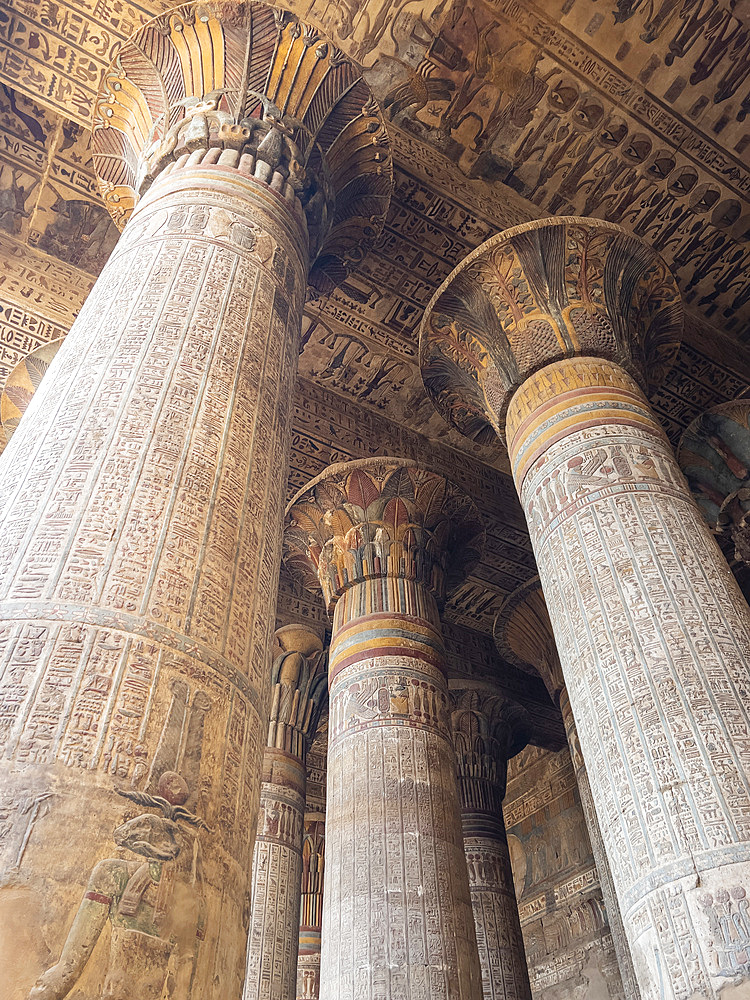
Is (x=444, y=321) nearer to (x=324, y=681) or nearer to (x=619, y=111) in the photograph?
(x=619, y=111)

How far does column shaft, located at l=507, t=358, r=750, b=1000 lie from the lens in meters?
2.56

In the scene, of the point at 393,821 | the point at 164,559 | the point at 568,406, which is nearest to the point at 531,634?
the point at 393,821

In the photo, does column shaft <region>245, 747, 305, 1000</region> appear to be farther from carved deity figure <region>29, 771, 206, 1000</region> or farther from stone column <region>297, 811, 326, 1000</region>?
carved deity figure <region>29, 771, 206, 1000</region>

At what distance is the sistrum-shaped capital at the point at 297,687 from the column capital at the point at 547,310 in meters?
3.37

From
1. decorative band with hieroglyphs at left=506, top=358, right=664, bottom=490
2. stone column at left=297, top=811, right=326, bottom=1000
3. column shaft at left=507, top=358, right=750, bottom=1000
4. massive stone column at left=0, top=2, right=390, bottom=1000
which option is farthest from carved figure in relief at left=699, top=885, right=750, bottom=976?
stone column at left=297, top=811, right=326, bottom=1000

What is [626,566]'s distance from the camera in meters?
3.52

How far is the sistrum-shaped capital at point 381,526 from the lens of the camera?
6.30m

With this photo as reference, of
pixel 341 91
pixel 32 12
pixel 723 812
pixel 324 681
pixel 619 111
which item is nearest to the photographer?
pixel 723 812

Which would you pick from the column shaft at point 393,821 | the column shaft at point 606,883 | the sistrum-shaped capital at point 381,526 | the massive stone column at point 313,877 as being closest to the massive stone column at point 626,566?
the sistrum-shaped capital at point 381,526

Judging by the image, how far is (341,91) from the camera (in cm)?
457

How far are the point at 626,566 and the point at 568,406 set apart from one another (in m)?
1.15

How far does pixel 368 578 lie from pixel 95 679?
14.4ft

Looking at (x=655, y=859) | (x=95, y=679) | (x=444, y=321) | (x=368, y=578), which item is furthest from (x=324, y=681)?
(x=95, y=679)

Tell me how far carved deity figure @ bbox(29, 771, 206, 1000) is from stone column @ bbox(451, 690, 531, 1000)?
19.3ft
